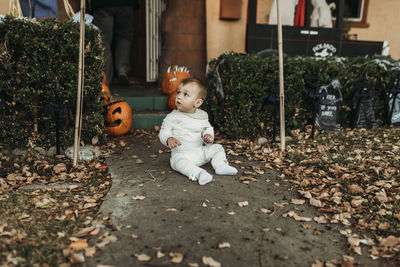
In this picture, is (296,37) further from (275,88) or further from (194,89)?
(194,89)

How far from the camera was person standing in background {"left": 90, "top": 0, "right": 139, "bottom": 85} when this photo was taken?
20.5ft

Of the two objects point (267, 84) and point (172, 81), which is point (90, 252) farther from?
point (172, 81)

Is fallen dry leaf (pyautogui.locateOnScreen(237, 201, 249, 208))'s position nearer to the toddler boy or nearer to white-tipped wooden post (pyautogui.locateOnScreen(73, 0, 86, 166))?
the toddler boy

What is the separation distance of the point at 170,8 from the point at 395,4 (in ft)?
20.5

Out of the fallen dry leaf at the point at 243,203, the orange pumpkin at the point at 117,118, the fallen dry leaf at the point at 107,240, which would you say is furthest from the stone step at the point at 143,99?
the fallen dry leaf at the point at 107,240

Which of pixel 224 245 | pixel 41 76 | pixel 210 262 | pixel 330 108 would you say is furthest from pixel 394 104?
pixel 41 76

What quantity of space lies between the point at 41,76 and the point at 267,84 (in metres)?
3.18

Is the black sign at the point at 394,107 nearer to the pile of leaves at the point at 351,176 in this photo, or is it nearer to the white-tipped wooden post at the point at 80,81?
the pile of leaves at the point at 351,176

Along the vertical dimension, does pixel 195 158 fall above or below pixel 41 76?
below

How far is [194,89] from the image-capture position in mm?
3607

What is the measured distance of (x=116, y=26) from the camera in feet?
22.2

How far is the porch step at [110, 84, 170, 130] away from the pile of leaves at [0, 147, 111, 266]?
1.57m

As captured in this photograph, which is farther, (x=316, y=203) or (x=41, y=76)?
(x=41, y=76)

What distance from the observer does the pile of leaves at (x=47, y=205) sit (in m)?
2.32
